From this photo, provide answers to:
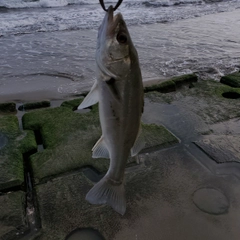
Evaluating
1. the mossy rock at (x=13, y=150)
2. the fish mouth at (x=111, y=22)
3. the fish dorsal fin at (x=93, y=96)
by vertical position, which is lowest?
the mossy rock at (x=13, y=150)

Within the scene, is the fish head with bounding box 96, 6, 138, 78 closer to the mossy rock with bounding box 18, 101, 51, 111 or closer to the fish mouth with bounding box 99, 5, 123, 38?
the fish mouth with bounding box 99, 5, 123, 38

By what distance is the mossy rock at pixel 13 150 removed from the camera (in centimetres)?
350

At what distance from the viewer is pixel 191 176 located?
374 cm

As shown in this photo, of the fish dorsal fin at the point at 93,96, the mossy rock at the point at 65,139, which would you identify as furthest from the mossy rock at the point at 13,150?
the fish dorsal fin at the point at 93,96

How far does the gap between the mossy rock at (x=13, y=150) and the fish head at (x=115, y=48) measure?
7.12 ft

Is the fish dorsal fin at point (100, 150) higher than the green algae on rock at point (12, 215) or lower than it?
higher

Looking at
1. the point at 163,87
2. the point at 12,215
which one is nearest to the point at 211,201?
the point at 12,215

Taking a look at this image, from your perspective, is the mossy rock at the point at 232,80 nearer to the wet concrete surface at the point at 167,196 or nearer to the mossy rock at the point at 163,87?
the mossy rock at the point at 163,87

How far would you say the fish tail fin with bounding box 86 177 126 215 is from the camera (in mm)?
2475

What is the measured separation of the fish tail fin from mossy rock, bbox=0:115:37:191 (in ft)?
4.57

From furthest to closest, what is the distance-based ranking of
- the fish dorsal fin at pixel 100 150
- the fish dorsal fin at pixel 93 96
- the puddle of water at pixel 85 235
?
the puddle of water at pixel 85 235 < the fish dorsal fin at pixel 100 150 < the fish dorsal fin at pixel 93 96

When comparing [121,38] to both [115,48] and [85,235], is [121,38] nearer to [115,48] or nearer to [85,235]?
[115,48]

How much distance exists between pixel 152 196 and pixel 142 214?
0.31 metres

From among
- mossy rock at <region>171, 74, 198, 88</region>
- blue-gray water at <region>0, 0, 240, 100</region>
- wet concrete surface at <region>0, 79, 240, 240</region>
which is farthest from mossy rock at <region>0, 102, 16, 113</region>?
mossy rock at <region>171, 74, 198, 88</region>
